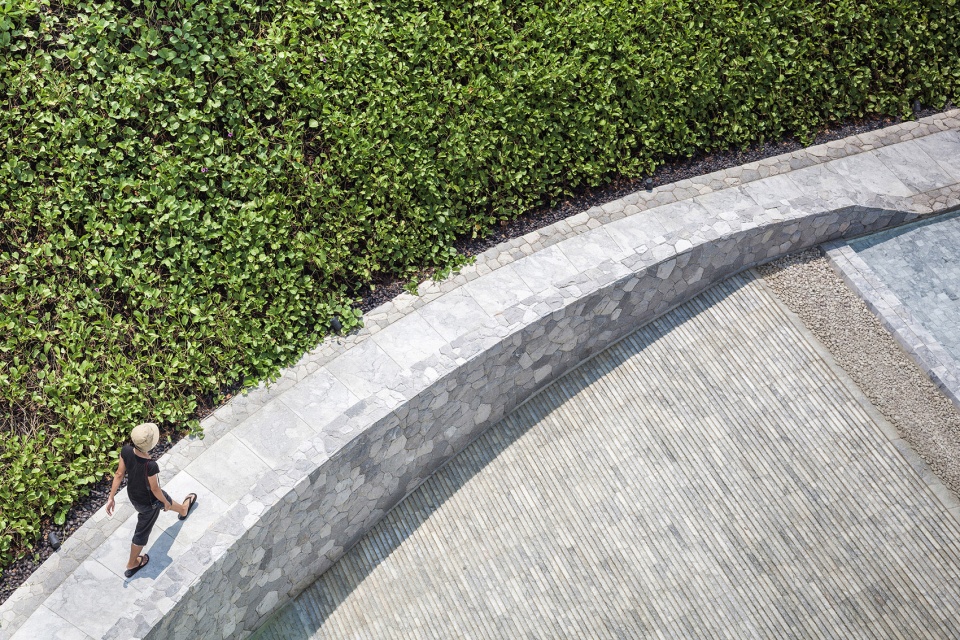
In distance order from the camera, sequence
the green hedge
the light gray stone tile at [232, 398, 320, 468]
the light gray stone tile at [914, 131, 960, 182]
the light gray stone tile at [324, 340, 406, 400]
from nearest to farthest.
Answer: the light gray stone tile at [232, 398, 320, 468], the green hedge, the light gray stone tile at [324, 340, 406, 400], the light gray stone tile at [914, 131, 960, 182]

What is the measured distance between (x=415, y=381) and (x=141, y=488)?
3163 millimetres

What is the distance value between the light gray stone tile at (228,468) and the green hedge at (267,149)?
25.2 inches

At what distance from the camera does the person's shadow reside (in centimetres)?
828

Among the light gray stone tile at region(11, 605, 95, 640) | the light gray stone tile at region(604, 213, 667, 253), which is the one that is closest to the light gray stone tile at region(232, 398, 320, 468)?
the light gray stone tile at region(11, 605, 95, 640)

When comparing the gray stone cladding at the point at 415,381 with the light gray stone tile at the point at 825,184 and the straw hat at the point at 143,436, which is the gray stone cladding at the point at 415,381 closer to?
the light gray stone tile at the point at 825,184

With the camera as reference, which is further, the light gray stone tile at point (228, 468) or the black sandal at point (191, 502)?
the light gray stone tile at point (228, 468)

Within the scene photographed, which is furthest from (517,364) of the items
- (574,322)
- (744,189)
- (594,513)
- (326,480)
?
(744,189)

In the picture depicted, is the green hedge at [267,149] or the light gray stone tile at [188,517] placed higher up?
the green hedge at [267,149]

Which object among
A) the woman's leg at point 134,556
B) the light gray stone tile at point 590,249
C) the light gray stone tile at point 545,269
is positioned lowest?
the light gray stone tile at point 590,249

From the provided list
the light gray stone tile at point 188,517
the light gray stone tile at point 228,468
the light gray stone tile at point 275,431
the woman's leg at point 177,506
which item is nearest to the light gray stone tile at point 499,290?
the light gray stone tile at point 275,431

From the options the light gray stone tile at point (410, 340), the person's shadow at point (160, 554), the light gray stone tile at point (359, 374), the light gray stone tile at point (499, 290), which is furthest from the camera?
the light gray stone tile at point (499, 290)

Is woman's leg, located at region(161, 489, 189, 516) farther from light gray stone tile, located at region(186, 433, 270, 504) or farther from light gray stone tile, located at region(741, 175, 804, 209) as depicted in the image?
light gray stone tile, located at region(741, 175, 804, 209)

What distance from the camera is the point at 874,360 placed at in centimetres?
1082

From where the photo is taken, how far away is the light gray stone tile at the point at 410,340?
987 centimetres
